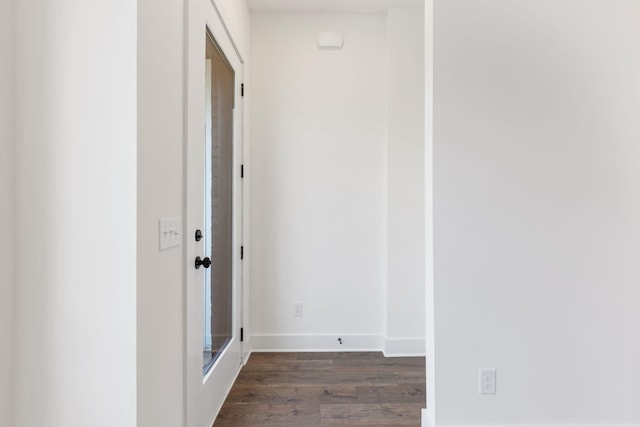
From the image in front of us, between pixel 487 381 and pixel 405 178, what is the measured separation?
5.43 feet

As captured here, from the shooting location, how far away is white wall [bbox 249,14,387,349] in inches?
114

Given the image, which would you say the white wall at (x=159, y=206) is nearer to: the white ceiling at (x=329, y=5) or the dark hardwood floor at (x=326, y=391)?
the dark hardwood floor at (x=326, y=391)

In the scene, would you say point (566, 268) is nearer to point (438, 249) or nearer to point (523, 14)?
point (438, 249)

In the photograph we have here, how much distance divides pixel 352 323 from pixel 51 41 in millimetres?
2648

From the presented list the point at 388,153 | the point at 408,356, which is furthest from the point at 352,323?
the point at 388,153

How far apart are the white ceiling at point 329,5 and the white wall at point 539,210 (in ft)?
4.42

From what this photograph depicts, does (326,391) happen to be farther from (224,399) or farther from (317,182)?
(317,182)

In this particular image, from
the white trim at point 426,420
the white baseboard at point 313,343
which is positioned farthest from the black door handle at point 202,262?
the white baseboard at point 313,343

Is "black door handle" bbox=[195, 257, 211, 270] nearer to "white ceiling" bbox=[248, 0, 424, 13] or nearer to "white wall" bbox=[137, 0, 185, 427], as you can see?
"white wall" bbox=[137, 0, 185, 427]

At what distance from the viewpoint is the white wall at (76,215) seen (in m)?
1.05

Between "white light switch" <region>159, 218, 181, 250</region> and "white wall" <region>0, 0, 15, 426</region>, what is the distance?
42 centimetres

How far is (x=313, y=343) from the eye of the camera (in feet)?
9.52

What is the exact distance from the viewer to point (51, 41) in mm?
1054

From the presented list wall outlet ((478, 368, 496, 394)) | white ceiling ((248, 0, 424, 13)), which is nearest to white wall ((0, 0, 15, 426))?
wall outlet ((478, 368, 496, 394))
